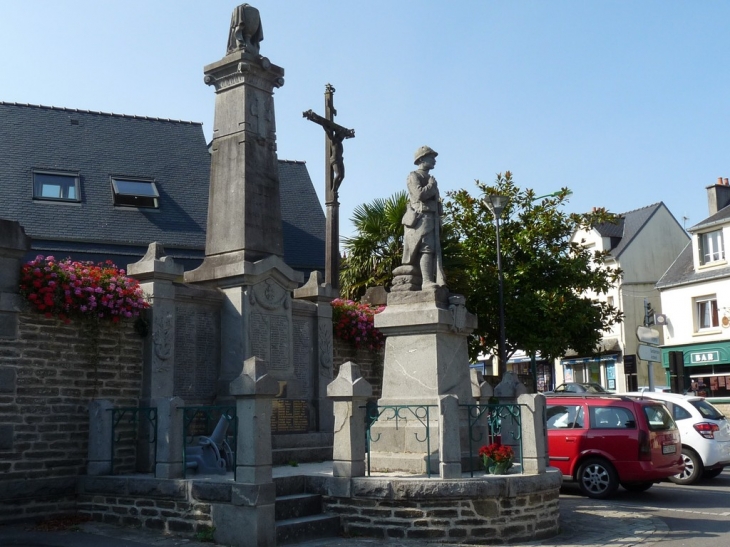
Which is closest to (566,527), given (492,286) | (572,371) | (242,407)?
(242,407)

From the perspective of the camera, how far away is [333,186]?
18922 mm

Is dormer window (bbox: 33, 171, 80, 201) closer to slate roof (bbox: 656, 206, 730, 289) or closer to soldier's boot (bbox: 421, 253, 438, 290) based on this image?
soldier's boot (bbox: 421, 253, 438, 290)

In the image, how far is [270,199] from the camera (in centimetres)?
1246

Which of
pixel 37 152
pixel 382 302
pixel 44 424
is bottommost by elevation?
pixel 44 424

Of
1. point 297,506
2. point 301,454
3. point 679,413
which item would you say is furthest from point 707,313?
point 297,506

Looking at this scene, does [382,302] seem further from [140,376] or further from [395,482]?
[395,482]

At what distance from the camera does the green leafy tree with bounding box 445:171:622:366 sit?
2142cm

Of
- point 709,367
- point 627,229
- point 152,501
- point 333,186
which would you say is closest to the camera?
point 152,501

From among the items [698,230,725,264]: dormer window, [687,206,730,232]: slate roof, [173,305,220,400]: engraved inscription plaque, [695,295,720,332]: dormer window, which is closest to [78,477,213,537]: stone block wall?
[173,305,220,400]: engraved inscription plaque

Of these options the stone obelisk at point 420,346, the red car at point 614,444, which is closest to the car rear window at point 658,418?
the red car at point 614,444

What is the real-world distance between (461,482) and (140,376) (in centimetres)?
485

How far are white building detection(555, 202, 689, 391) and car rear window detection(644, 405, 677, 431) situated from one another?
25418mm

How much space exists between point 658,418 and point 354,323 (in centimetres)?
557

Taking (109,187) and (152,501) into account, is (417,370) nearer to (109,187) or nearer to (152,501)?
(152,501)
